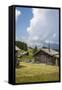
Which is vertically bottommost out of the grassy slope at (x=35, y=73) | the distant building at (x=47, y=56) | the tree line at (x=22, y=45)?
the grassy slope at (x=35, y=73)

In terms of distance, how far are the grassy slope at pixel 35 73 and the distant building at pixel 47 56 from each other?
30 millimetres

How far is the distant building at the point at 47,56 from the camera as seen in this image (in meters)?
1.71

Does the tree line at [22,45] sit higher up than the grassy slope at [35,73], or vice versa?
the tree line at [22,45]

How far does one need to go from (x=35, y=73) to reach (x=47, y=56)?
0.13 meters

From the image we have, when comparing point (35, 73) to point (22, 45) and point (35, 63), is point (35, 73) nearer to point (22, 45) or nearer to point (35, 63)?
point (35, 63)

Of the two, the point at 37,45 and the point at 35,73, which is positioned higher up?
the point at 37,45

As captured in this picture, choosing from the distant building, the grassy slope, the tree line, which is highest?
the tree line

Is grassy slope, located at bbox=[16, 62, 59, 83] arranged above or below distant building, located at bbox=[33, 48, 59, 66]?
below

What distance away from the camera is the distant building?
5.63 ft

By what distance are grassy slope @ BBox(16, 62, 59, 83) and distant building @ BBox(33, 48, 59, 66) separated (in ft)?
0.10

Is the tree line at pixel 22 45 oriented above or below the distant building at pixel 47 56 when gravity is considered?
above

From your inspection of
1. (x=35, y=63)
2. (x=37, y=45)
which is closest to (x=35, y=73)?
(x=35, y=63)

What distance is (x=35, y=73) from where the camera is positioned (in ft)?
5.58
